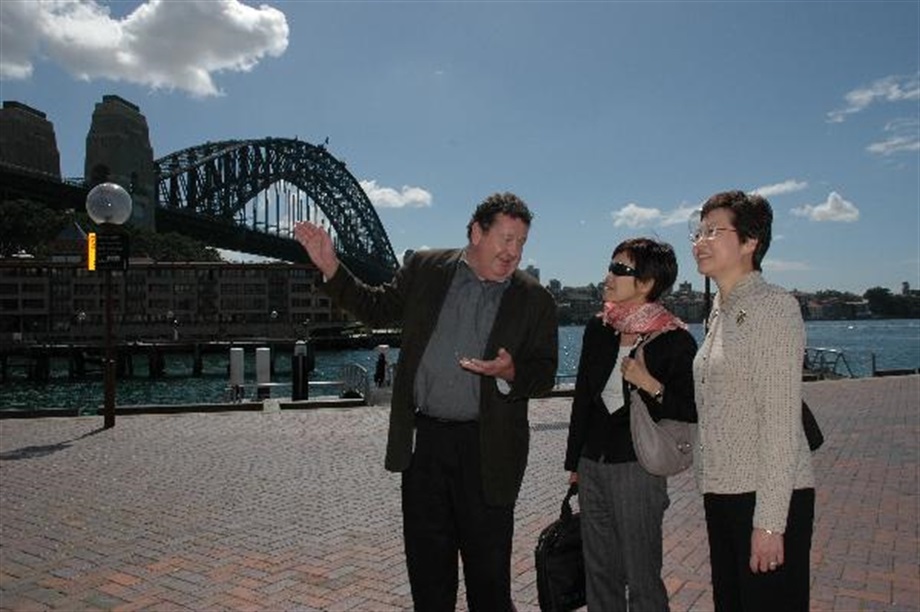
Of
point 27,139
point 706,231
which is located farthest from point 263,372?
point 27,139

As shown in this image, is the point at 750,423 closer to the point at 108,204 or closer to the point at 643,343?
the point at 643,343

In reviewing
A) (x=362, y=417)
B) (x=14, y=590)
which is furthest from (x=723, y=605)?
(x=362, y=417)

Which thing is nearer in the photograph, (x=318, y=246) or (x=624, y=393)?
(x=318, y=246)

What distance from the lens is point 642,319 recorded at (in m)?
3.15

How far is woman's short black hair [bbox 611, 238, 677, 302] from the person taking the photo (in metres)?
3.26

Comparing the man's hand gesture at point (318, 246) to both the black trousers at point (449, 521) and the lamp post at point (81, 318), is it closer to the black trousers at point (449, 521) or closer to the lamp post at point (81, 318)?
the black trousers at point (449, 521)

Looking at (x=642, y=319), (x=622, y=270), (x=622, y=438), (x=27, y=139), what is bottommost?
(x=622, y=438)

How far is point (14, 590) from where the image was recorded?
4746 mm

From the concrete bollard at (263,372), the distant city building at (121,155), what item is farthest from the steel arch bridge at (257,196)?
the concrete bollard at (263,372)

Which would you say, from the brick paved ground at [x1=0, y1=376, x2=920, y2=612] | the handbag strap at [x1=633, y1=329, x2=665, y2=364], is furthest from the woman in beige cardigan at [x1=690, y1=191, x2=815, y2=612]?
the brick paved ground at [x1=0, y1=376, x2=920, y2=612]

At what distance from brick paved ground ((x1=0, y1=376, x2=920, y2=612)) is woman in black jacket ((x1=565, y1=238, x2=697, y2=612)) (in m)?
1.41

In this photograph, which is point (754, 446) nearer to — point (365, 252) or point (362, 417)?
point (362, 417)

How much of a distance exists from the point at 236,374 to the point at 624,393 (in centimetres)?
1874

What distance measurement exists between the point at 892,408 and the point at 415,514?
48.1ft
